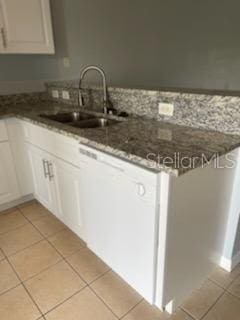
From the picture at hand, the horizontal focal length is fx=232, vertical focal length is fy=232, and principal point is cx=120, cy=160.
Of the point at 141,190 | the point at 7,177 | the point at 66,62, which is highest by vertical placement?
the point at 66,62

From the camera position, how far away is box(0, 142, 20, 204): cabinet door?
83.1 inches

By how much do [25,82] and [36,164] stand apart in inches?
44.3

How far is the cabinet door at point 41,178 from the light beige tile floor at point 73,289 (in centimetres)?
33

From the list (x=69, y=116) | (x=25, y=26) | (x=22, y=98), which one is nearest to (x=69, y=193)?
(x=69, y=116)

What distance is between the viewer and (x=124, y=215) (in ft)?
3.99

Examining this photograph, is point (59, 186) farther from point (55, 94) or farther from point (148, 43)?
point (148, 43)

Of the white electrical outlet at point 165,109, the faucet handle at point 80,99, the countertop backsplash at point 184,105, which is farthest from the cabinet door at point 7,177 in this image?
the white electrical outlet at point 165,109

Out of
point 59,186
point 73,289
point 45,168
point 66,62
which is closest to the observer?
point 73,289

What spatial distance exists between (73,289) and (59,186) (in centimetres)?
74

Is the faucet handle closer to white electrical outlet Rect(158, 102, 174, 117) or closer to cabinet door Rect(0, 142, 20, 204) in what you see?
cabinet door Rect(0, 142, 20, 204)

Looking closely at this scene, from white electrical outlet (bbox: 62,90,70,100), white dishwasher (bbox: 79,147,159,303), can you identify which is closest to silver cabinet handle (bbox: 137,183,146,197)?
white dishwasher (bbox: 79,147,159,303)

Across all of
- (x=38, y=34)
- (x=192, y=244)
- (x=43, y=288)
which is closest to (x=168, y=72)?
(x=38, y=34)

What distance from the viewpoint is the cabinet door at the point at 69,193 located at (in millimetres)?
1615

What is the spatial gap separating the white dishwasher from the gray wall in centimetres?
178
